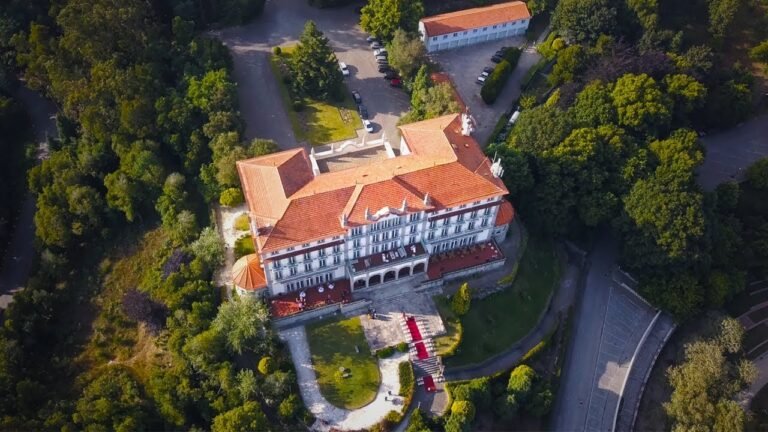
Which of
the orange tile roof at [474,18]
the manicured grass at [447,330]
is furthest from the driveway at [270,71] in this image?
the manicured grass at [447,330]

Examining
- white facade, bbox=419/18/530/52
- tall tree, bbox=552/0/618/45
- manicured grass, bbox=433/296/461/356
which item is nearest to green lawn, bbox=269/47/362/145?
white facade, bbox=419/18/530/52

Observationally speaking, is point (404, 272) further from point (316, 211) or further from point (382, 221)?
point (316, 211)

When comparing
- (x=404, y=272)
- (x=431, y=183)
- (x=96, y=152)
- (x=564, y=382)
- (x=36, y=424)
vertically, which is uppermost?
(x=431, y=183)

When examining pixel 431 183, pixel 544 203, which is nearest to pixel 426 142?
pixel 431 183

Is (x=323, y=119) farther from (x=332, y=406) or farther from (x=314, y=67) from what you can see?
(x=332, y=406)

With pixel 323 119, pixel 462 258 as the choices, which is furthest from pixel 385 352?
pixel 323 119

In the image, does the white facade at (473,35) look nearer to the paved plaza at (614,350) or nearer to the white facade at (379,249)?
the white facade at (379,249)
